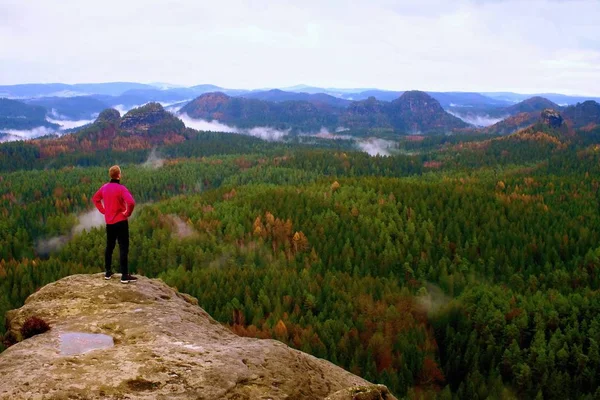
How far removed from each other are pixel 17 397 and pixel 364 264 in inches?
3315

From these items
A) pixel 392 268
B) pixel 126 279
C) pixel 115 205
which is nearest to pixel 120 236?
pixel 115 205

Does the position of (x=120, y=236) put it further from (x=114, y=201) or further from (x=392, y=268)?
(x=392, y=268)

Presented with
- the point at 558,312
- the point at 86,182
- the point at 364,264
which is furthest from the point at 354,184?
the point at 86,182

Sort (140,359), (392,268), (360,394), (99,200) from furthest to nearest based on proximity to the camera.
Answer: (392,268), (99,200), (140,359), (360,394)

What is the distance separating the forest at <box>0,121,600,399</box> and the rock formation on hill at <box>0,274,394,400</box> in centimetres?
3530

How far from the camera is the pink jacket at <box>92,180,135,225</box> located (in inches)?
917

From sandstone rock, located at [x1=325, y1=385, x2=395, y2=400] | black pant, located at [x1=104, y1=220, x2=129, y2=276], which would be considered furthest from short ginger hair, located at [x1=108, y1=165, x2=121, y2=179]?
sandstone rock, located at [x1=325, y1=385, x2=395, y2=400]

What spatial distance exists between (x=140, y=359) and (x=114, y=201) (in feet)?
30.2

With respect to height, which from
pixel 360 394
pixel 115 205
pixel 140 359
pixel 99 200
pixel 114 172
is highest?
pixel 114 172

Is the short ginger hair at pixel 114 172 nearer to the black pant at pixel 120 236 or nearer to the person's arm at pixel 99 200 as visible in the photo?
the person's arm at pixel 99 200

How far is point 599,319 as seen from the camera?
223 ft

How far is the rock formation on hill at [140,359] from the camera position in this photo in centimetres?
1562

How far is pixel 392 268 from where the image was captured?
97.1m

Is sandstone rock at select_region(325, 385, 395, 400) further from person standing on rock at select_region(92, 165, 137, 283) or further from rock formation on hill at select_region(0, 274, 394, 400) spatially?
person standing on rock at select_region(92, 165, 137, 283)
